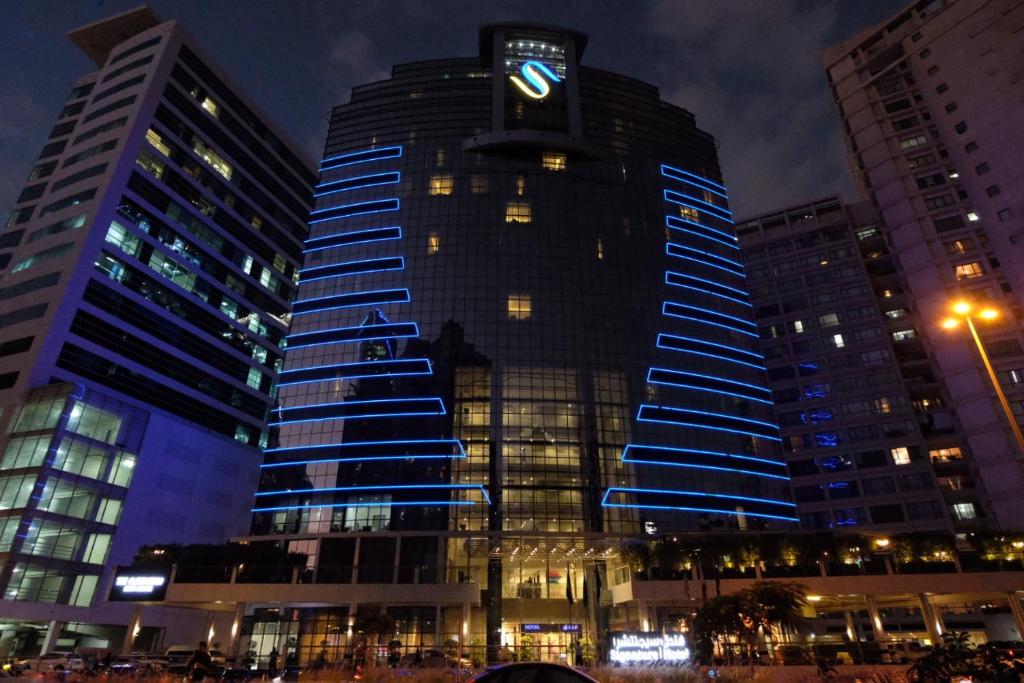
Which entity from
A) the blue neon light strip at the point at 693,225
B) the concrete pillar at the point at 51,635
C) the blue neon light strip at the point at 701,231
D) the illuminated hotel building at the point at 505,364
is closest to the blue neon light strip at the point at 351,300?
the illuminated hotel building at the point at 505,364

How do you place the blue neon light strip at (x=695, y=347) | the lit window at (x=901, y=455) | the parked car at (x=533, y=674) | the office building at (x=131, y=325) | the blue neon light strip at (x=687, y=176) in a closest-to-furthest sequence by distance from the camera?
1. the parked car at (x=533, y=674)
2. the office building at (x=131, y=325)
3. the blue neon light strip at (x=695, y=347)
4. the lit window at (x=901, y=455)
5. the blue neon light strip at (x=687, y=176)

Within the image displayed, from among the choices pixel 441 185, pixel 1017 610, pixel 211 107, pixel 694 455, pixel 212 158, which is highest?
pixel 211 107

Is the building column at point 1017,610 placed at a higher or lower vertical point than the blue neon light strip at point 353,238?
lower

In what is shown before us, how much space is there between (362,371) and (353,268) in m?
16.1

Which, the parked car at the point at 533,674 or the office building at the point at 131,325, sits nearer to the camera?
the parked car at the point at 533,674

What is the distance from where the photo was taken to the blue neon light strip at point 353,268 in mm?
83562

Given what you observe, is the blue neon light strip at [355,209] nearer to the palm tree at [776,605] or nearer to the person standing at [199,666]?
the palm tree at [776,605]

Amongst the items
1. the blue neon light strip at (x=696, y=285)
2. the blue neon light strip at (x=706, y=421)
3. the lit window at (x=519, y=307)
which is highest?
the blue neon light strip at (x=696, y=285)

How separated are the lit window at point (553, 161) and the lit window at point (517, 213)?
8.47 meters

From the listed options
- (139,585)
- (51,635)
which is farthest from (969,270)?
(51,635)

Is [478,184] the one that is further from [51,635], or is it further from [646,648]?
[51,635]

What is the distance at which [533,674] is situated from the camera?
460 inches

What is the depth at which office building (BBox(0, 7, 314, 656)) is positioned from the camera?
6131cm

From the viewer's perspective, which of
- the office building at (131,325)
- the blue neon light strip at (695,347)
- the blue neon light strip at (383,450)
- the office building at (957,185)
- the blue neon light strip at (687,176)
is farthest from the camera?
the blue neon light strip at (687,176)
